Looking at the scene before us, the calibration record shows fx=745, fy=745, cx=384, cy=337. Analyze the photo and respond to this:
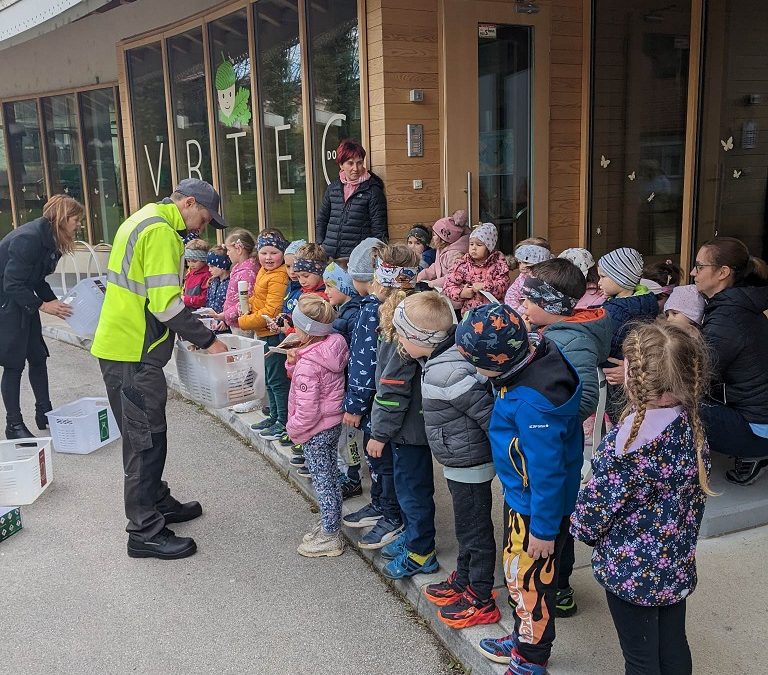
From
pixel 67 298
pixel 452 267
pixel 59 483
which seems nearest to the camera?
pixel 59 483

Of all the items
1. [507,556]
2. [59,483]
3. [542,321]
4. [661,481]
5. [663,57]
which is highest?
[663,57]

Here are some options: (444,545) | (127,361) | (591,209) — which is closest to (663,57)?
(591,209)

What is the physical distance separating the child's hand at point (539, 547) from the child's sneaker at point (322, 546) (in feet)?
5.22

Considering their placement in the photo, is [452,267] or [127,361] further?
[452,267]

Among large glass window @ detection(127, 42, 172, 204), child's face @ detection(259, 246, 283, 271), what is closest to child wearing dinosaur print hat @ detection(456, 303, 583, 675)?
child's face @ detection(259, 246, 283, 271)

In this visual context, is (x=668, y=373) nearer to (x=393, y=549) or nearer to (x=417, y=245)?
(x=393, y=549)

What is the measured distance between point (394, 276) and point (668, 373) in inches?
69.3

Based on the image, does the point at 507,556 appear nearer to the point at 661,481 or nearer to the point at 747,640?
the point at 661,481

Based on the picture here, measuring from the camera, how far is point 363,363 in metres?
3.72

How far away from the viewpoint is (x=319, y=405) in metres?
3.95

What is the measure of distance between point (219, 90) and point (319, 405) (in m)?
7.06

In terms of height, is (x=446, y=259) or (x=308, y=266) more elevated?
(x=308, y=266)

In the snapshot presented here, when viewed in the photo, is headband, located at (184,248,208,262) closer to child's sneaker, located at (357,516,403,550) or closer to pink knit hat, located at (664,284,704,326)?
child's sneaker, located at (357,516,403,550)

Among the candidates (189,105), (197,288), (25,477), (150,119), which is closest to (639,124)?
(197,288)
